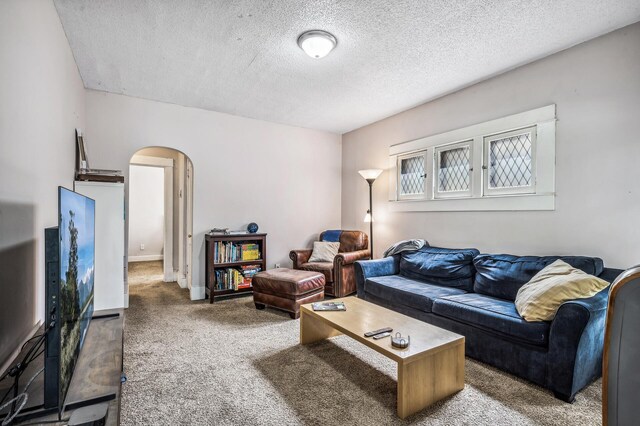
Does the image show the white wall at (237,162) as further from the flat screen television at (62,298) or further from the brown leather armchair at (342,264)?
the flat screen television at (62,298)

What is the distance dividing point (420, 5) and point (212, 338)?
310 centimetres

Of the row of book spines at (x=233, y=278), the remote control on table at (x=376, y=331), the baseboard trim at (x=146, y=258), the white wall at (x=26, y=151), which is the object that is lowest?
the baseboard trim at (x=146, y=258)

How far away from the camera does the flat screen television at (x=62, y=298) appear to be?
38.1 inches

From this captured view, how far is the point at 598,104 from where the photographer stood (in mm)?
2541

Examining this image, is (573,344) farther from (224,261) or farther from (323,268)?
(224,261)

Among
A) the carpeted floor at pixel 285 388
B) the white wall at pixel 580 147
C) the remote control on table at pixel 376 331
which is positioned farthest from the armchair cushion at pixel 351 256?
Answer: the remote control on table at pixel 376 331

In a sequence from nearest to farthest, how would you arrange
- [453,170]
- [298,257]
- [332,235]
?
1. [453,170]
2. [298,257]
3. [332,235]

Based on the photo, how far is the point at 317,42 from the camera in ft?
8.29

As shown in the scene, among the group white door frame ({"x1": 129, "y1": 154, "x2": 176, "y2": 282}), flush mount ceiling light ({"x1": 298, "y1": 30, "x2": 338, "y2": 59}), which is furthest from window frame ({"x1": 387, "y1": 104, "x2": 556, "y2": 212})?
white door frame ({"x1": 129, "y1": 154, "x2": 176, "y2": 282})

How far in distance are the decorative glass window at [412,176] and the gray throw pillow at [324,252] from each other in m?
1.23

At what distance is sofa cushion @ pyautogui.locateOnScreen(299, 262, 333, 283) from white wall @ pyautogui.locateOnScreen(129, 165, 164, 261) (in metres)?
4.94

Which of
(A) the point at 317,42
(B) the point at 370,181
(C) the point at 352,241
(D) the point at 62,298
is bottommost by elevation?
(C) the point at 352,241

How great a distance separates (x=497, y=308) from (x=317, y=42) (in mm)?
2501

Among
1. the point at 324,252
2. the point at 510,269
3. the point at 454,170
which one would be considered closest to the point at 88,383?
the point at 510,269
